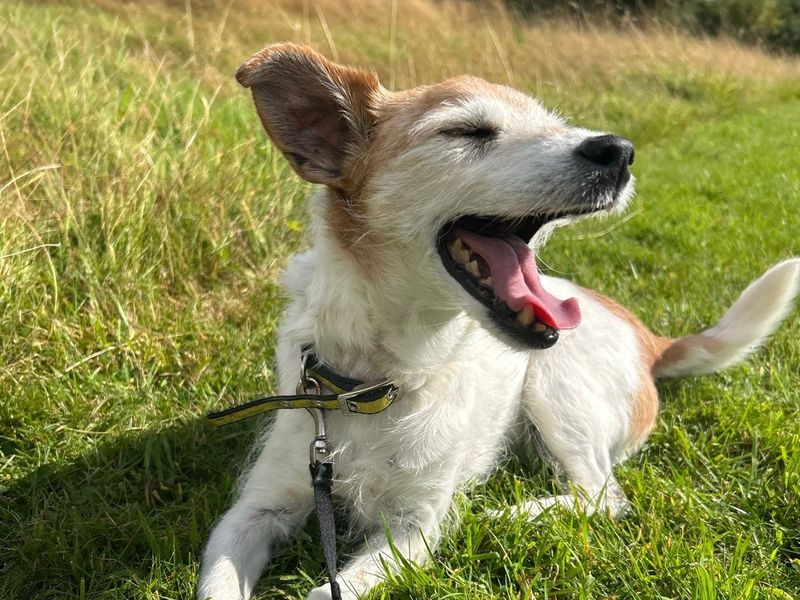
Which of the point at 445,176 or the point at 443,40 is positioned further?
the point at 443,40

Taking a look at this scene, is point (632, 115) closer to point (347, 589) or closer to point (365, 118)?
point (365, 118)

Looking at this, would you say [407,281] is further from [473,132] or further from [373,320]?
[473,132]

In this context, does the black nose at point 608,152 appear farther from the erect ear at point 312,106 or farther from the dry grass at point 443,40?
the dry grass at point 443,40

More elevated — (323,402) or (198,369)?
(323,402)

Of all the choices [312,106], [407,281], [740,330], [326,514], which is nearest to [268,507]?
[326,514]

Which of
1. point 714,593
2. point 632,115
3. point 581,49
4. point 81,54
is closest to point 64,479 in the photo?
point 714,593

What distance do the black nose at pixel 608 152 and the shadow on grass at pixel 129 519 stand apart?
147cm

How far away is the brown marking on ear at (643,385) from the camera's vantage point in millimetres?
2596

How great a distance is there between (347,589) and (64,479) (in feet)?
3.78

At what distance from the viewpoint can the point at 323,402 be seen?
1949 millimetres

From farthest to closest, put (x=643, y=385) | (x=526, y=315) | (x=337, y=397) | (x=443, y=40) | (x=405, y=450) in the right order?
(x=443, y=40)
(x=643, y=385)
(x=405, y=450)
(x=337, y=397)
(x=526, y=315)

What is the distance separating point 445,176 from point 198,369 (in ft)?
5.26

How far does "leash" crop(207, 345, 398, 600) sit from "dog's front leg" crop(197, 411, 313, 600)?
18cm

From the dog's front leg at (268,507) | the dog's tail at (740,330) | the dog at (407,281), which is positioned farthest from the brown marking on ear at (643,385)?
the dog's front leg at (268,507)
